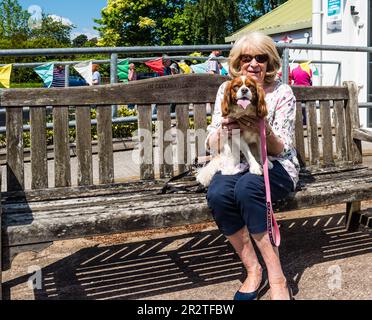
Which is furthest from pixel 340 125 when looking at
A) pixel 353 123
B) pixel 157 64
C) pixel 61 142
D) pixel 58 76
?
pixel 58 76

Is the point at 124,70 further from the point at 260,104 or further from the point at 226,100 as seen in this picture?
the point at 260,104

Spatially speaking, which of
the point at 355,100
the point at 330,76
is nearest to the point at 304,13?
the point at 330,76

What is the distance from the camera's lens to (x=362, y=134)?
423 cm

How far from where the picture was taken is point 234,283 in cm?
333

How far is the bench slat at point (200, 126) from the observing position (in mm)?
3959

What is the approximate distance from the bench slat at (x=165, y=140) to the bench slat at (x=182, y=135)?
0.07 m

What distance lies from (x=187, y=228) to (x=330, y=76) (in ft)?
25.2

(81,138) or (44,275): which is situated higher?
(81,138)

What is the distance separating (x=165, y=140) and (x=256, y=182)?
1.12 metres

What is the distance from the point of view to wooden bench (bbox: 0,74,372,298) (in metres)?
2.88

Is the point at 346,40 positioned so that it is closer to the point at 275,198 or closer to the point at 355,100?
the point at 355,100

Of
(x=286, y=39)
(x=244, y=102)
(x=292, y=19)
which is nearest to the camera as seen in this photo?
(x=244, y=102)

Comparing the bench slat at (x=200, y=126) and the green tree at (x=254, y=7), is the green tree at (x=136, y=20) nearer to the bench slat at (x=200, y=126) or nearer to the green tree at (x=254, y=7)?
the green tree at (x=254, y=7)

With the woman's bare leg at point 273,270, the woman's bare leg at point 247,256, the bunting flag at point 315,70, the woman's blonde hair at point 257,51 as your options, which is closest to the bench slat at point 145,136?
the woman's blonde hair at point 257,51
